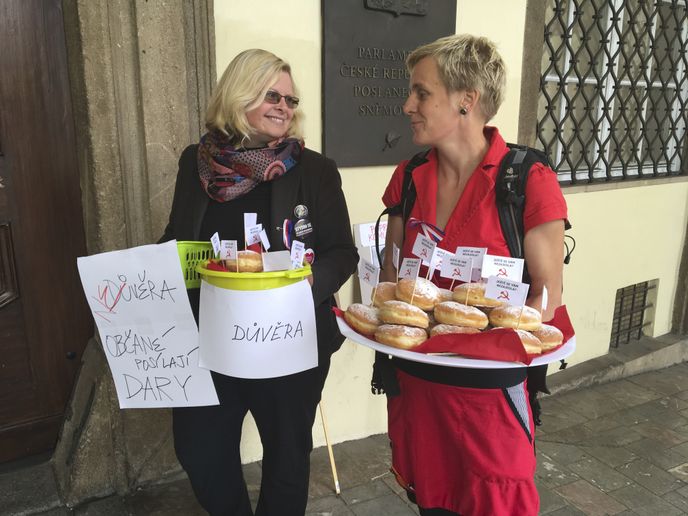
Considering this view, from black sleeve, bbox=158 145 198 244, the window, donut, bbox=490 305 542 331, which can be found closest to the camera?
donut, bbox=490 305 542 331

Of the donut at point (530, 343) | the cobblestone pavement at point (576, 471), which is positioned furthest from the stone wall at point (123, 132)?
the donut at point (530, 343)

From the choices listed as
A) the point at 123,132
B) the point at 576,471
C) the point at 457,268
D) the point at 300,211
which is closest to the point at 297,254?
the point at 300,211

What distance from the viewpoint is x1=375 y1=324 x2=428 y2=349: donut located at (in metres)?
1.46

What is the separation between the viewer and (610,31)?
13.7ft

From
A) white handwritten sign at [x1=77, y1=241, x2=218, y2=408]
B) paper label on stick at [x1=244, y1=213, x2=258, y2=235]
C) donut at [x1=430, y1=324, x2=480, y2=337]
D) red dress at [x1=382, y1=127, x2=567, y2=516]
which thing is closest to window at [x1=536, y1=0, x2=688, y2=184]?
red dress at [x1=382, y1=127, x2=567, y2=516]

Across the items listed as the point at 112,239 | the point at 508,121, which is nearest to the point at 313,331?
the point at 112,239

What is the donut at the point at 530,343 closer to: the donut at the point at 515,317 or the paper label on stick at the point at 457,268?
the donut at the point at 515,317

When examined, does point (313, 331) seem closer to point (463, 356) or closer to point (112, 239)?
point (463, 356)

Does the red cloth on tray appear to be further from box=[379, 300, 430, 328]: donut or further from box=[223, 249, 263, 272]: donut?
box=[223, 249, 263, 272]: donut

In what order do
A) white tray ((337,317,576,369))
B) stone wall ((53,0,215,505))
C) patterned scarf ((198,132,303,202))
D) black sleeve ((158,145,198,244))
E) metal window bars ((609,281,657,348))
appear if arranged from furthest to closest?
metal window bars ((609,281,657,348)) → stone wall ((53,0,215,505)) → black sleeve ((158,145,198,244)) → patterned scarf ((198,132,303,202)) → white tray ((337,317,576,369))

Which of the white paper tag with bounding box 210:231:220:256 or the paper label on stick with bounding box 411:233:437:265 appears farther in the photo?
the white paper tag with bounding box 210:231:220:256

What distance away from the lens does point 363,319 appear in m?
1.61

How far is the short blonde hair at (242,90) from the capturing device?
76.8 inches

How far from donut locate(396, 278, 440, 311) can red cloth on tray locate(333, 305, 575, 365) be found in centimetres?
12
